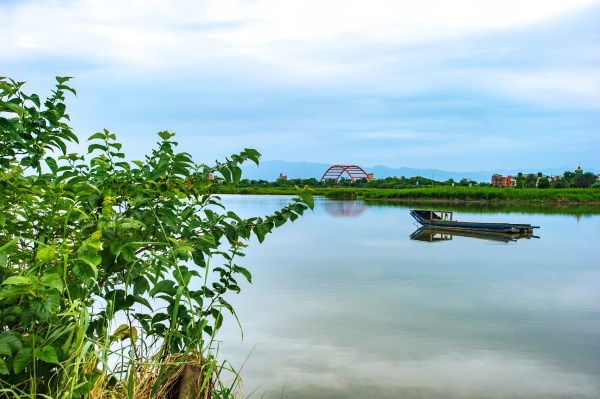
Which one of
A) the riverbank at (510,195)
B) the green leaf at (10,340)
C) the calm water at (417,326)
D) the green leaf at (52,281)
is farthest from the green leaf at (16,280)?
the riverbank at (510,195)

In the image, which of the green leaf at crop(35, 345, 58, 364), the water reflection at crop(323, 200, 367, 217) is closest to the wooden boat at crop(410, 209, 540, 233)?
the water reflection at crop(323, 200, 367, 217)

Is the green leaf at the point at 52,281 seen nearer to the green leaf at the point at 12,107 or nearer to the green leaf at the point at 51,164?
the green leaf at the point at 12,107

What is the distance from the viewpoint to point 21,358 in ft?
5.45

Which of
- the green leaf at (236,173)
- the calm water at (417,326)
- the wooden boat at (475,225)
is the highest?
the green leaf at (236,173)

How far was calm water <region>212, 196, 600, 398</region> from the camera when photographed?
5016 mm

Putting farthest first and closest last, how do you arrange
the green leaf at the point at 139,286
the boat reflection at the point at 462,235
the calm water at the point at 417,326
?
the boat reflection at the point at 462,235 → the calm water at the point at 417,326 → the green leaf at the point at 139,286

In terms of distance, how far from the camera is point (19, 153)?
2469 millimetres

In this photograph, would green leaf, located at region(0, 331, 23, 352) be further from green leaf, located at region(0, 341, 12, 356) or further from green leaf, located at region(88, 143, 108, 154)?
green leaf, located at region(88, 143, 108, 154)

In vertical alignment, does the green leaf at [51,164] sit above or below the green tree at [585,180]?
below

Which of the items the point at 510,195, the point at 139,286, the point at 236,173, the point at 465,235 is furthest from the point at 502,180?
the point at 139,286

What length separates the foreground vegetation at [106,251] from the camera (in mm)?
1791

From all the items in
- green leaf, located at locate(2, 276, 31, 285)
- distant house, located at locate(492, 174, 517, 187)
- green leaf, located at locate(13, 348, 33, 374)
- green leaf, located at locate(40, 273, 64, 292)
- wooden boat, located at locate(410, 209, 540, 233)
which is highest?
distant house, located at locate(492, 174, 517, 187)

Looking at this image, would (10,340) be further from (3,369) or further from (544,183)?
(544,183)

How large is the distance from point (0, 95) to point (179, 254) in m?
1.05
